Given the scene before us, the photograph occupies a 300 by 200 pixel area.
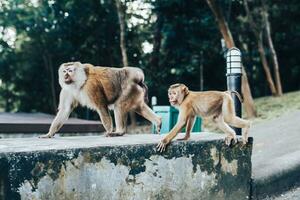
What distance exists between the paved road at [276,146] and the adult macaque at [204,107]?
0.76 m

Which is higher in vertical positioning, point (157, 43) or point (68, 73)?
point (157, 43)

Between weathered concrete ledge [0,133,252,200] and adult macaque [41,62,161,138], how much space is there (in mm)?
827

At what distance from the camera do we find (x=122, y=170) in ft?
13.8

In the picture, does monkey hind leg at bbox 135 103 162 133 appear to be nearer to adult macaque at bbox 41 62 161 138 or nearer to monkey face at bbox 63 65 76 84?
adult macaque at bbox 41 62 161 138

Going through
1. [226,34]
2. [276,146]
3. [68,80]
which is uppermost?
[226,34]

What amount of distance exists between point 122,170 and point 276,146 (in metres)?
5.33

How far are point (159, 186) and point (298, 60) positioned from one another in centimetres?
1930

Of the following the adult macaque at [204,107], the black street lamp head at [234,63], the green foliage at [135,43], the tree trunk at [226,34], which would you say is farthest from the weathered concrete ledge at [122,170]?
the green foliage at [135,43]

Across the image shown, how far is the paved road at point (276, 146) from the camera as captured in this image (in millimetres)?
5766

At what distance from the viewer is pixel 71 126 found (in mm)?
11203

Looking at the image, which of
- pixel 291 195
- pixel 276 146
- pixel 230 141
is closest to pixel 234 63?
pixel 230 141

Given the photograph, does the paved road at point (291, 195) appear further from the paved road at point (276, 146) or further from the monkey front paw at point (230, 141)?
the monkey front paw at point (230, 141)

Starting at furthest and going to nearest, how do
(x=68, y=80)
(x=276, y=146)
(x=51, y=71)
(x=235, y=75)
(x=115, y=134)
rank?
(x=51, y=71) < (x=276, y=146) < (x=235, y=75) < (x=115, y=134) < (x=68, y=80)

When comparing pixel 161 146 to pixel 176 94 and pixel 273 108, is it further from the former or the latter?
pixel 273 108
